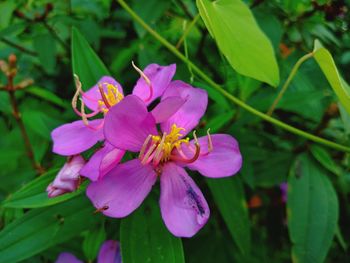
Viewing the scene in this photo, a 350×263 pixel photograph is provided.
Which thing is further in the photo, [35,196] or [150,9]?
[150,9]

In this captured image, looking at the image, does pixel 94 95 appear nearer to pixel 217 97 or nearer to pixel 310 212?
pixel 217 97

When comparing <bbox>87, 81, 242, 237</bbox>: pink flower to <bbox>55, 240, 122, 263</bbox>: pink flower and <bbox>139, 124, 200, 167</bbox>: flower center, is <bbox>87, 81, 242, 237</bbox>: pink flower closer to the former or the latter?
<bbox>139, 124, 200, 167</bbox>: flower center

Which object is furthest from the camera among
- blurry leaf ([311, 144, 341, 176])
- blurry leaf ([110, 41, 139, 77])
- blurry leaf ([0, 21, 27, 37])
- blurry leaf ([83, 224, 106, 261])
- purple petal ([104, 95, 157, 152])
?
blurry leaf ([110, 41, 139, 77])

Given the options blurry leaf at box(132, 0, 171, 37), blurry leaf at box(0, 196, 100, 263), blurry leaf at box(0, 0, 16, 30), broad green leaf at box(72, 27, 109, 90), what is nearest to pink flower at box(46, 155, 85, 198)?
blurry leaf at box(0, 196, 100, 263)

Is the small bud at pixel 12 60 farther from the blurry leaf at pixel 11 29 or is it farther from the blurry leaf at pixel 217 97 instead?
the blurry leaf at pixel 217 97

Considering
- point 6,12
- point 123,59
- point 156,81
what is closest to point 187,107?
point 156,81

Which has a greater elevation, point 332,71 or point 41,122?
point 332,71

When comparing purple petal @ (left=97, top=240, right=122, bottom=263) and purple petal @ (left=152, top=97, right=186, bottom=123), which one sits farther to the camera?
purple petal @ (left=97, top=240, right=122, bottom=263)
